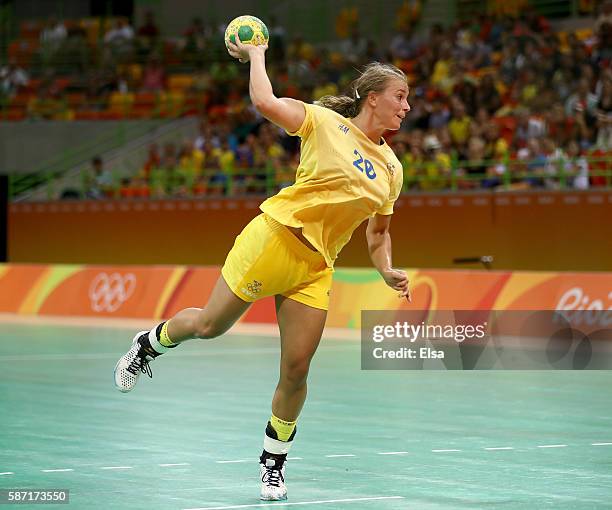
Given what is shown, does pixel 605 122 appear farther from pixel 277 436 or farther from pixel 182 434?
pixel 277 436

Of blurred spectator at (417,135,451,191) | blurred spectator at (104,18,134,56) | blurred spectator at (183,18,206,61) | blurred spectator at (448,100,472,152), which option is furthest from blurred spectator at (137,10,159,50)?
blurred spectator at (448,100,472,152)

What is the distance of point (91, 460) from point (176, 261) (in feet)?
68.6

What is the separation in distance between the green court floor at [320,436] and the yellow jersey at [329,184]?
153cm

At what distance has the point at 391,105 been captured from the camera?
738 cm

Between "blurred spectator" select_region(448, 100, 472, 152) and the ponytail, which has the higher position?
the ponytail

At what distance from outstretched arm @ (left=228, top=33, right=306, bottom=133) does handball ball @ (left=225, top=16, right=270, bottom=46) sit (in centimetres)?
3

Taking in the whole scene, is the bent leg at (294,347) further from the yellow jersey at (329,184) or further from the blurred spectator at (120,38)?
the blurred spectator at (120,38)

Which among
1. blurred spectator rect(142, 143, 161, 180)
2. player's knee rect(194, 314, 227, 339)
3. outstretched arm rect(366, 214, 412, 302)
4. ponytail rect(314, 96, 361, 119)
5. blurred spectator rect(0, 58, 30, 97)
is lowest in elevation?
blurred spectator rect(142, 143, 161, 180)

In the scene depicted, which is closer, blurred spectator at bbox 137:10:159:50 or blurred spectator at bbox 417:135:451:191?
blurred spectator at bbox 417:135:451:191

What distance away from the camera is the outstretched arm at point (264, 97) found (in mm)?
6840

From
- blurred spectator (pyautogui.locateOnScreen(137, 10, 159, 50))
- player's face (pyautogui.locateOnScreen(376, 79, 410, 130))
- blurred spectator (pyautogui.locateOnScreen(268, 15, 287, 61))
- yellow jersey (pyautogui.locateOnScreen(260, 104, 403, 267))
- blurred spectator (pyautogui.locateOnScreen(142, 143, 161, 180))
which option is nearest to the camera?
yellow jersey (pyautogui.locateOnScreen(260, 104, 403, 267))

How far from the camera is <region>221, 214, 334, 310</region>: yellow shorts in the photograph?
7289 mm

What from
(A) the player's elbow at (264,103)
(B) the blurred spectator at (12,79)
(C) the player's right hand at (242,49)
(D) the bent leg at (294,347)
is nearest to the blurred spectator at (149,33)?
(B) the blurred spectator at (12,79)

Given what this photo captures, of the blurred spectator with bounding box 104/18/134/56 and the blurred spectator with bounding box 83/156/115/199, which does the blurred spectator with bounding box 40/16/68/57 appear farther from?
the blurred spectator with bounding box 83/156/115/199
